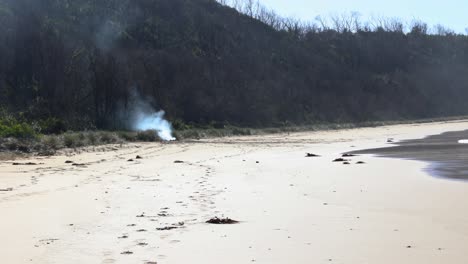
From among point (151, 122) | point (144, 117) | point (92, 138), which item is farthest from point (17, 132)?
point (144, 117)

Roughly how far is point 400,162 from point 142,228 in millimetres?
11012

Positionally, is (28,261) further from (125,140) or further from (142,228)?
(125,140)

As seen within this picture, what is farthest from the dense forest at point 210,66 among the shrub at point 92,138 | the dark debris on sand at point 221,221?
the dark debris on sand at point 221,221

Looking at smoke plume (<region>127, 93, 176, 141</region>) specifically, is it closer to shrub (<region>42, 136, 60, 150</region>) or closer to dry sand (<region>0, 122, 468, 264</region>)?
shrub (<region>42, 136, 60, 150</region>)

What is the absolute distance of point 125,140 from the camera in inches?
1100

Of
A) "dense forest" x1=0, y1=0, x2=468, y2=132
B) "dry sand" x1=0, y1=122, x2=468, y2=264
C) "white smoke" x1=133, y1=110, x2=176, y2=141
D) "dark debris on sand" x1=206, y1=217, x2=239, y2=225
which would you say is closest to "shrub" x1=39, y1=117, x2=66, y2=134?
"dense forest" x1=0, y1=0, x2=468, y2=132

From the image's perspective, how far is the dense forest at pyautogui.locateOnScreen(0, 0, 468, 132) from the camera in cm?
3853

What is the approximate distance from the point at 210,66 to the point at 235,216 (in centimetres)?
4886

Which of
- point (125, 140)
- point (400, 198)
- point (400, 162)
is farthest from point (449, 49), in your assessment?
point (400, 198)

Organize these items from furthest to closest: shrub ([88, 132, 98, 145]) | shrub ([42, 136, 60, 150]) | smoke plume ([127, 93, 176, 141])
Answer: smoke plume ([127, 93, 176, 141])
shrub ([88, 132, 98, 145])
shrub ([42, 136, 60, 150])

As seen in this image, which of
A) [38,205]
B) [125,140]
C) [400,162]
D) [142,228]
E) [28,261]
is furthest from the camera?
[125,140]

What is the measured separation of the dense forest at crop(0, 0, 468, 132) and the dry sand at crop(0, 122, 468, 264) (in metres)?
23.3

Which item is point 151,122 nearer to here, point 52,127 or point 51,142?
point 52,127

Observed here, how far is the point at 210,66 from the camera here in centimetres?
5578
